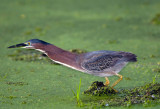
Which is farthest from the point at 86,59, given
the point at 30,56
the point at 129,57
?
the point at 30,56

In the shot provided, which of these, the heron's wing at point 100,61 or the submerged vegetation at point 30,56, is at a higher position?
the submerged vegetation at point 30,56

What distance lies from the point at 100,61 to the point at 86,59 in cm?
15

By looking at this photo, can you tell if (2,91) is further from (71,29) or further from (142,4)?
(142,4)

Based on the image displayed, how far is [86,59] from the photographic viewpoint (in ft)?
11.6

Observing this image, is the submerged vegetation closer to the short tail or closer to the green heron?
the green heron

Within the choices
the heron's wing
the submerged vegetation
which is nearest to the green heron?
the heron's wing

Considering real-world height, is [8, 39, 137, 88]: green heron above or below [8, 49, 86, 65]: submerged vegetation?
below

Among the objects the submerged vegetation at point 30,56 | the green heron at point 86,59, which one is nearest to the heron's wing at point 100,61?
the green heron at point 86,59

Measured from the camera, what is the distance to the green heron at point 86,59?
3441 mm

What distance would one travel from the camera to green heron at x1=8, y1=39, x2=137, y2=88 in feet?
11.3

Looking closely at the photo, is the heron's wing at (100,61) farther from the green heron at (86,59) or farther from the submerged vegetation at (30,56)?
the submerged vegetation at (30,56)

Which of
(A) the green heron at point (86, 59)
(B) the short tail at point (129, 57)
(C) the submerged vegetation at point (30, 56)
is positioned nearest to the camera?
(A) the green heron at point (86, 59)

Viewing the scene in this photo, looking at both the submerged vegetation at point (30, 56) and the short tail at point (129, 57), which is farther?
the submerged vegetation at point (30, 56)

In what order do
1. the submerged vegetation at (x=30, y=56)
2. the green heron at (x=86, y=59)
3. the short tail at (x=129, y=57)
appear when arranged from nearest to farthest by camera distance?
the green heron at (x=86, y=59), the short tail at (x=129, y=57), the submerged vegetation at (x=30, y=56)
